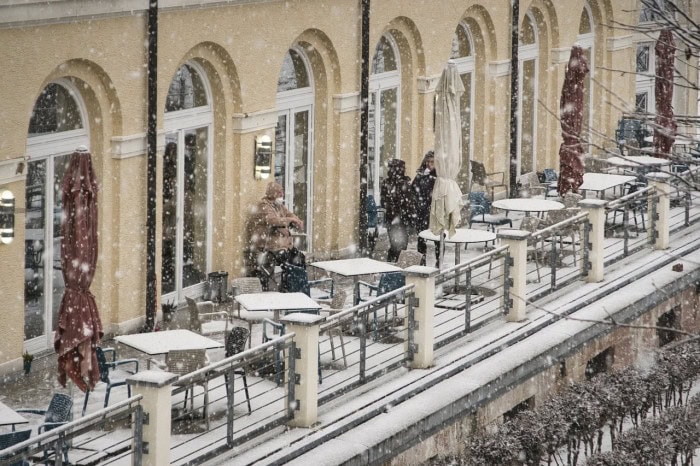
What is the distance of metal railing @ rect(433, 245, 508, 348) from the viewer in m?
17.0

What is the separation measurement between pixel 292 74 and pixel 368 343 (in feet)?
19.1

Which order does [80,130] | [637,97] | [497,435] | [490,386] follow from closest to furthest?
[497,435]
[490,386]
[80,130]
[637,97]

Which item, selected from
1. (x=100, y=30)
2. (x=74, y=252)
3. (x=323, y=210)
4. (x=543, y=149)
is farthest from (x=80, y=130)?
(x=543, y=149)

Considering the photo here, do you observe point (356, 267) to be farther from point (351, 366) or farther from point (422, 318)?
point (351, 366)

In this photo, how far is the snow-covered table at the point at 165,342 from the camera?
14.1 metres

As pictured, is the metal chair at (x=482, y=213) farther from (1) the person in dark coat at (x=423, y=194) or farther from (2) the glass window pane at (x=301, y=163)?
(2) the glass window pane at (x=301, y=163)

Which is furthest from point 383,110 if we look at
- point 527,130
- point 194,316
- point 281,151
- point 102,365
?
point 102,365

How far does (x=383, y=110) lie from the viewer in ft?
78.7

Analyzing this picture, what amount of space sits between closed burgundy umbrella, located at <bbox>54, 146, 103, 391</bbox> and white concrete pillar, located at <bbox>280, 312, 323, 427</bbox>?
76.1 inches

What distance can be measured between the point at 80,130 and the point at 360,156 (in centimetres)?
608

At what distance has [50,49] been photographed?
16.2 metres

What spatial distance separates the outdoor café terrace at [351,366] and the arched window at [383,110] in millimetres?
3112

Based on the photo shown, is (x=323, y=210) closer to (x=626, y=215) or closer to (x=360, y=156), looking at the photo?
(x=360, y=156)

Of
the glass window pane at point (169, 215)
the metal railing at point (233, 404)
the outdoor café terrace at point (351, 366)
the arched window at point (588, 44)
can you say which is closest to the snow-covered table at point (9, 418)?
the outdoor café terrace at point (351, 366)
